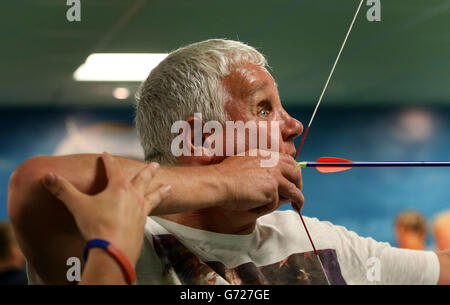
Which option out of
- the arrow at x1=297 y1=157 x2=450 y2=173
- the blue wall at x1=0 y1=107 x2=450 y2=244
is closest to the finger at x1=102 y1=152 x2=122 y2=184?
the arrow at x1=297 y1=157 x2=450 y2=173

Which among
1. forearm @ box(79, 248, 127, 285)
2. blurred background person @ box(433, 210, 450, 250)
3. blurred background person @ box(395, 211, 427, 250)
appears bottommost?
blurred background person @ box(395, 211, 427, 250)

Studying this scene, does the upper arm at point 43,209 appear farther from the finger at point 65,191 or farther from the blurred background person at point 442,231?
the blurred background person at point 442,231

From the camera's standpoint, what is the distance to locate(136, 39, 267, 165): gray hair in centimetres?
106

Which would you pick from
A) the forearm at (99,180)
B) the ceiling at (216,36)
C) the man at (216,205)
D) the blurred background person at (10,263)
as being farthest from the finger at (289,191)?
the blurred background person at (10,263)

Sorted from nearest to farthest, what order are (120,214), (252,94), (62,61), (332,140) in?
1. (120,214)
2. (252,94)
3. (62,61)
4. (332,140)

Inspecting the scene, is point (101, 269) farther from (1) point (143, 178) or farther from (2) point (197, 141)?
(2) point (197, 141)

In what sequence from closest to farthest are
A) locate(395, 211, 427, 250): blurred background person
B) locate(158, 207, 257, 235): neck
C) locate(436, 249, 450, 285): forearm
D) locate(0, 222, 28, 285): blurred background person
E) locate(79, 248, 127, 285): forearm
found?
locate(79, 248, 127, 285): forearm, locate(158, 207, 257, 235): neck, locate(436, 249, 450, 285): forearm, locate(0, 222, 28, 285): blurred background person, locate(395, 211, 427, 250): blurred background person

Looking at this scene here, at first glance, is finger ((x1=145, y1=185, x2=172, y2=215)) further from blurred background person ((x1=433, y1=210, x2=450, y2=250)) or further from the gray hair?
blurred background person ((x1=433, y1=210, x2=450, y2=250))

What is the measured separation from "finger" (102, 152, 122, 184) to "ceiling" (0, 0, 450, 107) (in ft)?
2.79

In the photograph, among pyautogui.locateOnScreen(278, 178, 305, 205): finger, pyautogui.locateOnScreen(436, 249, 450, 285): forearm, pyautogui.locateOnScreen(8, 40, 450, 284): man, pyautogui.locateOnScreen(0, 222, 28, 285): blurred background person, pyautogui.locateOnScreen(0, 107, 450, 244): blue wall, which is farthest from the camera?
pyautogui.locateOnScreen(0, 107, 450, 244): blue wall
